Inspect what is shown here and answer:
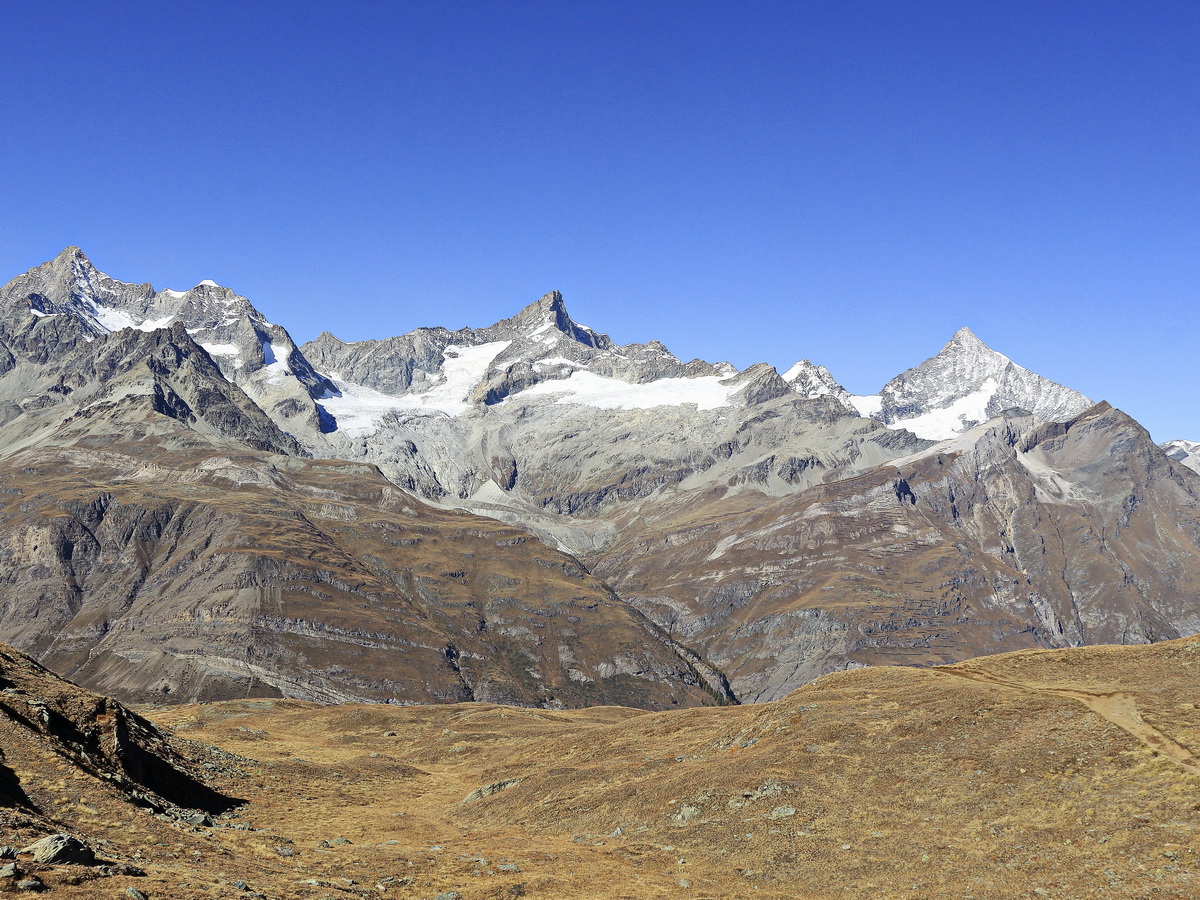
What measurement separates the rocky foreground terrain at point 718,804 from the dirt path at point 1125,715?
207 mm

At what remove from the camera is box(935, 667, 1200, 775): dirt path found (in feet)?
169

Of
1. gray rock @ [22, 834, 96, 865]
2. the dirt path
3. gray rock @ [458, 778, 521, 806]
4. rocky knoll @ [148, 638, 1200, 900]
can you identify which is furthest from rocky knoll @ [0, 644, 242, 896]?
the dirt path

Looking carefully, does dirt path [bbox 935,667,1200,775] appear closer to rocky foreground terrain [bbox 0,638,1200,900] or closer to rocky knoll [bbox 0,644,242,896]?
rocky foreground terrain [bbox 0,638,1200,900]

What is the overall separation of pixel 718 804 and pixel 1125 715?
2658 centimetres

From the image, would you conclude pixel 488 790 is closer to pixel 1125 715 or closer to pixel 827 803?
pixel 827 803

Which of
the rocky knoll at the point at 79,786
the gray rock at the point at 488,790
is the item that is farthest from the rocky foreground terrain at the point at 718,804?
the gray rock at the point at 488,790

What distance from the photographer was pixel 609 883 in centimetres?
4619

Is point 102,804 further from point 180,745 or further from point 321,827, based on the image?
point 180,745

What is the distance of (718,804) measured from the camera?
58.4 m

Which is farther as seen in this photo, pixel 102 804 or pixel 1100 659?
pixel 1100 659

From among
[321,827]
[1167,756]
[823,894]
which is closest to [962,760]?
[1167,756]

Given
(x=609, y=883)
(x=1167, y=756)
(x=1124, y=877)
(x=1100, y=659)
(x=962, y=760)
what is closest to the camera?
(x=1124, y=877)

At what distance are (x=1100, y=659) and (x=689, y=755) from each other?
33777 millimetres

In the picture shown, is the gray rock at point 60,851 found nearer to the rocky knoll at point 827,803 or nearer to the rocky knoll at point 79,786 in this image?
the rocky knoll at point 79,786
